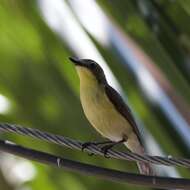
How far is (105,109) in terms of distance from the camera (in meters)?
6.13

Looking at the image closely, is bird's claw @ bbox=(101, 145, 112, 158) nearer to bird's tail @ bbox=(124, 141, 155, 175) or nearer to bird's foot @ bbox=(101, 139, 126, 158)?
bird's foot @ bbox=(101, 139, 126, 158)

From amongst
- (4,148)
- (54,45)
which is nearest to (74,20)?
(54,45)

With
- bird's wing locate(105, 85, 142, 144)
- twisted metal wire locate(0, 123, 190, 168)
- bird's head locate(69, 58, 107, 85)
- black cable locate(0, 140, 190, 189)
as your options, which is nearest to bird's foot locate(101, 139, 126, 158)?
bird's wing locate(105, 85, 142, 144)

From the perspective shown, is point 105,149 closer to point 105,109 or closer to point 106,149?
point 106,149

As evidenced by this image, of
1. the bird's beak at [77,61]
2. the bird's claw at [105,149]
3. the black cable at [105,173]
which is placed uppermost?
the bird's beak at [77,61]

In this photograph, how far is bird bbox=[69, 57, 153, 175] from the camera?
607 cm

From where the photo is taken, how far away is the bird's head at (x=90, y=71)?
617 cm

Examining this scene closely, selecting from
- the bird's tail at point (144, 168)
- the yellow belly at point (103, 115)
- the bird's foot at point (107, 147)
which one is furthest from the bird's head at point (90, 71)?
the bird's tail at point (144, 168)

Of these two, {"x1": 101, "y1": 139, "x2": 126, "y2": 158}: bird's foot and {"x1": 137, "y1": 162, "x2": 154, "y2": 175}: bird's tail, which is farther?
{"x1": 137, "y1": 162, "x2": 154, "y2": 175}: bird's tail

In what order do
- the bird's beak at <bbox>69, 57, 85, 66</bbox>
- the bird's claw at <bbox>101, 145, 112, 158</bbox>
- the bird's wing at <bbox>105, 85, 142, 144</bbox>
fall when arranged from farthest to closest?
1. the bird's wing at <bbox>105, 85, 142, 144</bbox>
2. the bird's beak at <bbox>69, 57, 85, 66</bbox>
3. the bird's claw at <bbox>101, 145, 112, 158</bbox>

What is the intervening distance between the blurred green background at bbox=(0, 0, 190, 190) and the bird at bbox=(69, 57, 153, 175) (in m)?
0.06

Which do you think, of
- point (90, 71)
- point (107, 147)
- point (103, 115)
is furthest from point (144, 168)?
point (90, 71)

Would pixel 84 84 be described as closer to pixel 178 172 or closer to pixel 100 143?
pixel 100 143

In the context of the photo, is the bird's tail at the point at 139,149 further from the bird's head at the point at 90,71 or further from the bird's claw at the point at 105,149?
the bird's head at the point at 90,71
